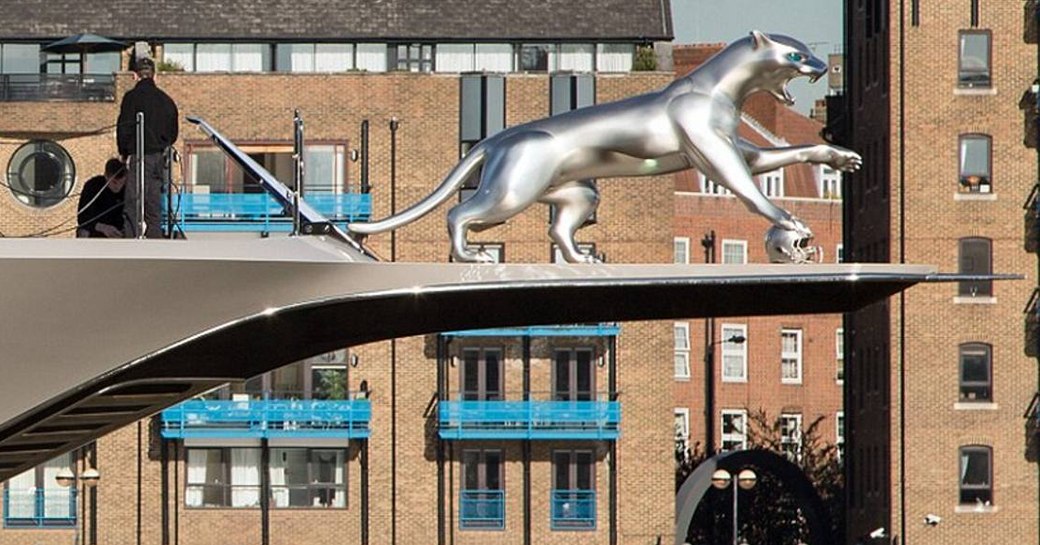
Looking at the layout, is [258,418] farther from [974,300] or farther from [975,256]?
[975,256]

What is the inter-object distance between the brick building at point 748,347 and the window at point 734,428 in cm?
3

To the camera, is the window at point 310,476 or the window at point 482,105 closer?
the window at point 482,105

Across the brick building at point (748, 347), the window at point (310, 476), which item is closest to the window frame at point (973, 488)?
the window at point (310, 476)

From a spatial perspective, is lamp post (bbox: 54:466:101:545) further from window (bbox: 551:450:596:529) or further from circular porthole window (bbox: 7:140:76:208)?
circular porthole window (bbox: 7:140:76:208)

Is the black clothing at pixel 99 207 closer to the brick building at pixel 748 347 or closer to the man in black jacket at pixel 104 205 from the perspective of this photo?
the man in black jacket at pixel 104 205

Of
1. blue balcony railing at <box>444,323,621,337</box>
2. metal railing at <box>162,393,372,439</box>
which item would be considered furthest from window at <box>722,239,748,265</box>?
metal railing at <box>162,393,372,439</box>

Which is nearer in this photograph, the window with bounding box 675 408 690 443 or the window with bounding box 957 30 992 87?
the window with bounding box 957 30 992 87

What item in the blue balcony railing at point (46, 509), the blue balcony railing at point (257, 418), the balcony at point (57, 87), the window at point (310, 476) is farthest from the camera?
the window at point (310, 476)

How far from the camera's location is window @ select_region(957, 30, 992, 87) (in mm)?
88188

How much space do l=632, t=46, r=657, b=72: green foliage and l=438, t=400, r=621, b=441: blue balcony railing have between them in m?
8.14

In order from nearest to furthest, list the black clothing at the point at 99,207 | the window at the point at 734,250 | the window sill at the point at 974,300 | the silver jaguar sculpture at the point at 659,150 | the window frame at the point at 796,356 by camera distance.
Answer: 1. the silver jaguar sculpture at the point at 659,150
2. the black clothing at the point at 99,207
3. the window sill at the point at 974,300
4. the window at the point at 734,250
5. the window frame at the point at 796,356

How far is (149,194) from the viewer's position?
30.4 metres

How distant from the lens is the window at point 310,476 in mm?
85000

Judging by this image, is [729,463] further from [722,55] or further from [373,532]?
[722,55]
